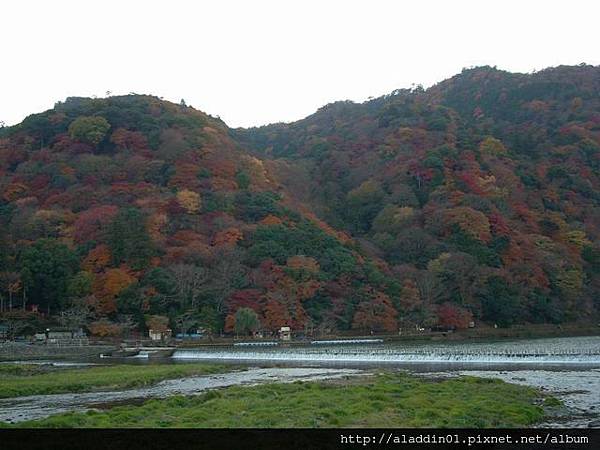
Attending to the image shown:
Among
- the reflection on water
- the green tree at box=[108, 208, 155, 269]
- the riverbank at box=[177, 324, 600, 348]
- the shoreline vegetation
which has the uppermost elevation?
the green tree at box=[108, 208, 155, 269]

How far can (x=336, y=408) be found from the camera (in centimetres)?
1659

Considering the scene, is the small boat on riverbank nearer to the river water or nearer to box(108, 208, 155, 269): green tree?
the river water

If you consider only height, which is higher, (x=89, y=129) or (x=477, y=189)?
(x=89, y=129)

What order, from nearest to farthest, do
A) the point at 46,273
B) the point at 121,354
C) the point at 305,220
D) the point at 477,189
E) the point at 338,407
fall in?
the point at 338,407 → the point at 121,354 → the point at 46,273 → the point at 305,220 → the point at 477,189

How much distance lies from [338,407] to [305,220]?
60.7 metres

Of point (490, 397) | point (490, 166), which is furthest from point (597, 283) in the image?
point (490, 397)

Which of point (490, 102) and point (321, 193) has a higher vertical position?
point (490, 102)

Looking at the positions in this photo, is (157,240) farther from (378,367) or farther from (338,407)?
(338,407)

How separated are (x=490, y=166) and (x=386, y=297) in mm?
38831

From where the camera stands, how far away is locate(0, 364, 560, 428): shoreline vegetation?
15133 millimetres

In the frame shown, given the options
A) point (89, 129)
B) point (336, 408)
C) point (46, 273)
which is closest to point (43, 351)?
point (46, 273)

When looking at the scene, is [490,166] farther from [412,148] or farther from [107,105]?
[107,105]

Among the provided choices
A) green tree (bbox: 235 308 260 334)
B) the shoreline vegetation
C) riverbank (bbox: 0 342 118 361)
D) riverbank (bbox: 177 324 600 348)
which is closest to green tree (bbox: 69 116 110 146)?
green tree (bbox: 235 308 260 334)

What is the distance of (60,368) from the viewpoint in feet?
111
